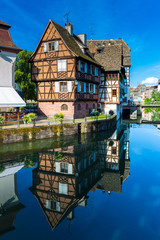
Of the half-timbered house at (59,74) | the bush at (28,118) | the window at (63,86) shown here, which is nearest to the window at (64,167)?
the bush at (28,118)

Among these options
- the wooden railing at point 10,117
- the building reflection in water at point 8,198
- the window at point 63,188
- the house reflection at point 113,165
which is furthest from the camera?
the wooden railing at point 10,117

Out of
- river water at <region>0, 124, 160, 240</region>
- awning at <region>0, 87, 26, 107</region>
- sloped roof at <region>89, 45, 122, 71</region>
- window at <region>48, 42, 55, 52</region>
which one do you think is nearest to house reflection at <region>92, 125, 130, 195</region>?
river water at <region>0, 124, 160, 240</region>

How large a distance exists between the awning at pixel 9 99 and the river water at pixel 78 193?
3.92 m

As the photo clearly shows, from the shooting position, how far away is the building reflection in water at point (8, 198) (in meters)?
7.32

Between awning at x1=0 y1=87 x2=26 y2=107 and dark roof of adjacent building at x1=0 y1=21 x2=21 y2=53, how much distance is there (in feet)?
15.1

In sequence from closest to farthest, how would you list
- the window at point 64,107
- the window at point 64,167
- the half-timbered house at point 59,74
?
the window at point 64,167
the half-timbered house at point 59,74
the window at point 64,107

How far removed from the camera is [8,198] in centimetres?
911

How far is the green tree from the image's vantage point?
36.7 meters

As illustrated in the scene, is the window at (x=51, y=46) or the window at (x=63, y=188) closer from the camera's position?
the window at (x=63, y=188)

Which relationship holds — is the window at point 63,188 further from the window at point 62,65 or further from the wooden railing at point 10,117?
the window at point 62,65

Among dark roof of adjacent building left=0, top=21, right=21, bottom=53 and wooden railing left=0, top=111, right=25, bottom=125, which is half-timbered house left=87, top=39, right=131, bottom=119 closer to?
dark roof of adjacent building left=0, top=21, right=21, bottom=53

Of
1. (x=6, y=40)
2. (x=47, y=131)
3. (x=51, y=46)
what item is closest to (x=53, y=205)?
Result: (x=47, y=131)

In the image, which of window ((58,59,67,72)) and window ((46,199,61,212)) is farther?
window ((58,59,67,72))

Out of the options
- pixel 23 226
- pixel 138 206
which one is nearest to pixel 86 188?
pixel 138 206
